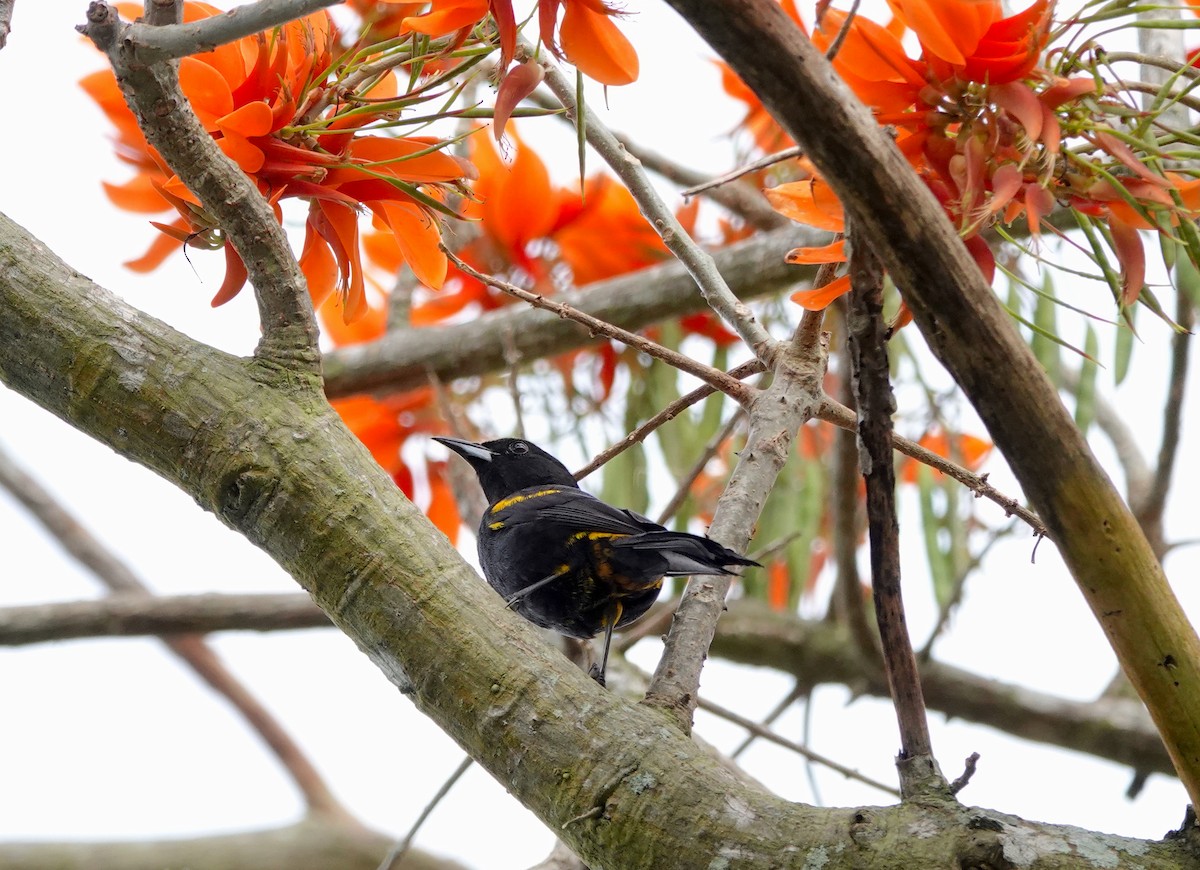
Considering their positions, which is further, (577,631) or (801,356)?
(577,631)

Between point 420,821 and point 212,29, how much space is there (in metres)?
1.46

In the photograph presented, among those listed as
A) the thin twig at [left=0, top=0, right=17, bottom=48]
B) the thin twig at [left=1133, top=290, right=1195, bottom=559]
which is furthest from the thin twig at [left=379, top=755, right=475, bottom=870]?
the thin twig at [left=1133, top=290, right=1195, bottom=559]

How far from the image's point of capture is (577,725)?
1.39 m

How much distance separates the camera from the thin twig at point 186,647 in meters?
5.07

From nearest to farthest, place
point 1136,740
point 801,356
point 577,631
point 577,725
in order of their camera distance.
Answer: point 577,725
point 801,356
point 577,631
point 1136,740

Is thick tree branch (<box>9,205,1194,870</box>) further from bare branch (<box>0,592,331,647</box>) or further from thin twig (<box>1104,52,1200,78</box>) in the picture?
bare branch (<box>0,592,331,647</box>)

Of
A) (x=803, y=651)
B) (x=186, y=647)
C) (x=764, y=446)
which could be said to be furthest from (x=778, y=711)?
(x=186, y=647)

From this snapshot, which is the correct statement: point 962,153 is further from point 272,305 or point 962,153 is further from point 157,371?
point 157,371

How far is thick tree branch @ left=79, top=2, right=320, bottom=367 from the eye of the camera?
1.37 metres

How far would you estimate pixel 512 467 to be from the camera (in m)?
3.18

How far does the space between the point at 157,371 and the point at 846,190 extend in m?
0.87

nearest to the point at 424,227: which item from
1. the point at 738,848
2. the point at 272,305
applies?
the point at 272,305

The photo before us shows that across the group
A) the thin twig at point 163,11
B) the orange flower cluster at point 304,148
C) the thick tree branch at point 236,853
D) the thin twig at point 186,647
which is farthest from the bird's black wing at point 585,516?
the thin twig at point 186,647

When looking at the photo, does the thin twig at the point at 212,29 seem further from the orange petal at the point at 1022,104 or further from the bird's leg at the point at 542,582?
the bird's leg at the point at 542,582
